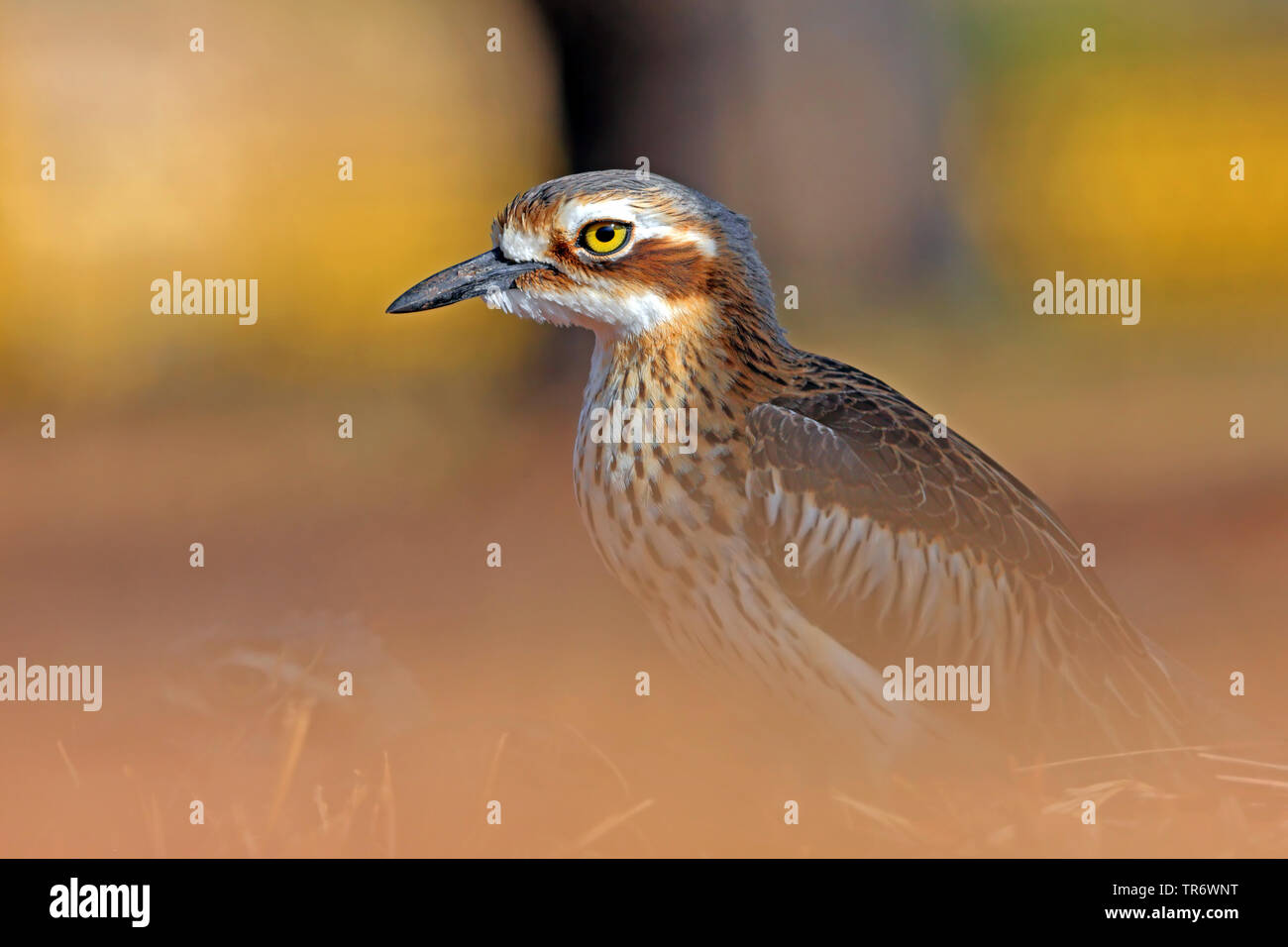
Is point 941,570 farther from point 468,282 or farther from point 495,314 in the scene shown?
point 495,314

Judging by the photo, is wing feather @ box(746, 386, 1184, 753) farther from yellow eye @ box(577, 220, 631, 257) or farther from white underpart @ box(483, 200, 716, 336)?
yellow eye @ box(577, 220, 631, 257)

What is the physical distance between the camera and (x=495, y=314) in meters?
12.9

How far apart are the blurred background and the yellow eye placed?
2531mm

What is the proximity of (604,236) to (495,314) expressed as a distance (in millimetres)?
8732

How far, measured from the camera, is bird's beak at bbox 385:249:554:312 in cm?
436

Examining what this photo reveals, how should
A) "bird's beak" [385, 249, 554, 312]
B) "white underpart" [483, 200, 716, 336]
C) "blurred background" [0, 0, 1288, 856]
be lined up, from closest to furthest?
"white underpart" [483, 200, 716, 336] → "bird's beak" [385, 249, 554, 312] → "blurred background" [0, 0, 1288, 856]

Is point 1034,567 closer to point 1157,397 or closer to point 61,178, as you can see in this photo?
point 1157,397

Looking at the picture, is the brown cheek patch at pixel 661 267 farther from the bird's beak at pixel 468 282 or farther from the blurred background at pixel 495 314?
the blurred background at pixel 495 314

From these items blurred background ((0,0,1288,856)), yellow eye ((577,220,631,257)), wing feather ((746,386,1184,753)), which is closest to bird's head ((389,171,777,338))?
yellow eye ((577,220,631,257))

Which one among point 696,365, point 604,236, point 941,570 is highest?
point 604,236

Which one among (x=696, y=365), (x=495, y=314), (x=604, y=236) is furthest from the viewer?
(x=495, y=314)

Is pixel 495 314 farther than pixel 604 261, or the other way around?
pixel 495 314

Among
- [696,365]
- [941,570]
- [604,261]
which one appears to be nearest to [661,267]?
[604,261]

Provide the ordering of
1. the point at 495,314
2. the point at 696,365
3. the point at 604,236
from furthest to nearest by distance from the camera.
Result: the point at 495,314, the point at 696,365, the point at 604,236
